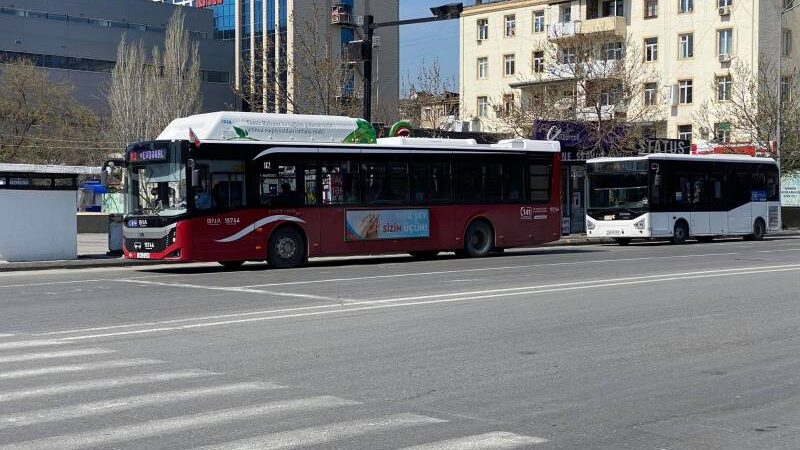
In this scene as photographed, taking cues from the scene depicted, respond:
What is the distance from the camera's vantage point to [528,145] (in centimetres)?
2877

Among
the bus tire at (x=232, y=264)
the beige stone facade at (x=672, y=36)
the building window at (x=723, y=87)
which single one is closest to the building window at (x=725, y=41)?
the beige stone facade at (x=672, y=36)

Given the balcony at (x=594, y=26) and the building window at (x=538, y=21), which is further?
the building window at (x=538, y=21)

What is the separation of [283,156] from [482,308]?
10.1 metres

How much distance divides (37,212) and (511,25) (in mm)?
55985

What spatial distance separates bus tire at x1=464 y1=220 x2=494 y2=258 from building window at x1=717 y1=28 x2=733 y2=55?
1626 inches

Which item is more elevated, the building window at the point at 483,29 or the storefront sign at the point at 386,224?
the building window at the point at 483,29

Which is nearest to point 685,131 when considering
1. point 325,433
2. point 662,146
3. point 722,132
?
point 722,132

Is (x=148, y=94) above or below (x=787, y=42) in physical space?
below

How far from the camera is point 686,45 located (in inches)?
2584

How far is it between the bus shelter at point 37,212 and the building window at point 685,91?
48.6 metres

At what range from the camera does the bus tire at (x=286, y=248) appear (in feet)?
77.0

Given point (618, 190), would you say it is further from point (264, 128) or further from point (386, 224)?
point (264, 128)

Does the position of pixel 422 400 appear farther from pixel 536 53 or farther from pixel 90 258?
pixel 536 53

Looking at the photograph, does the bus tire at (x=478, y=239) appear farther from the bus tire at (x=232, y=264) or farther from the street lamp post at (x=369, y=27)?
the bus tire at (x=232, y=264)
